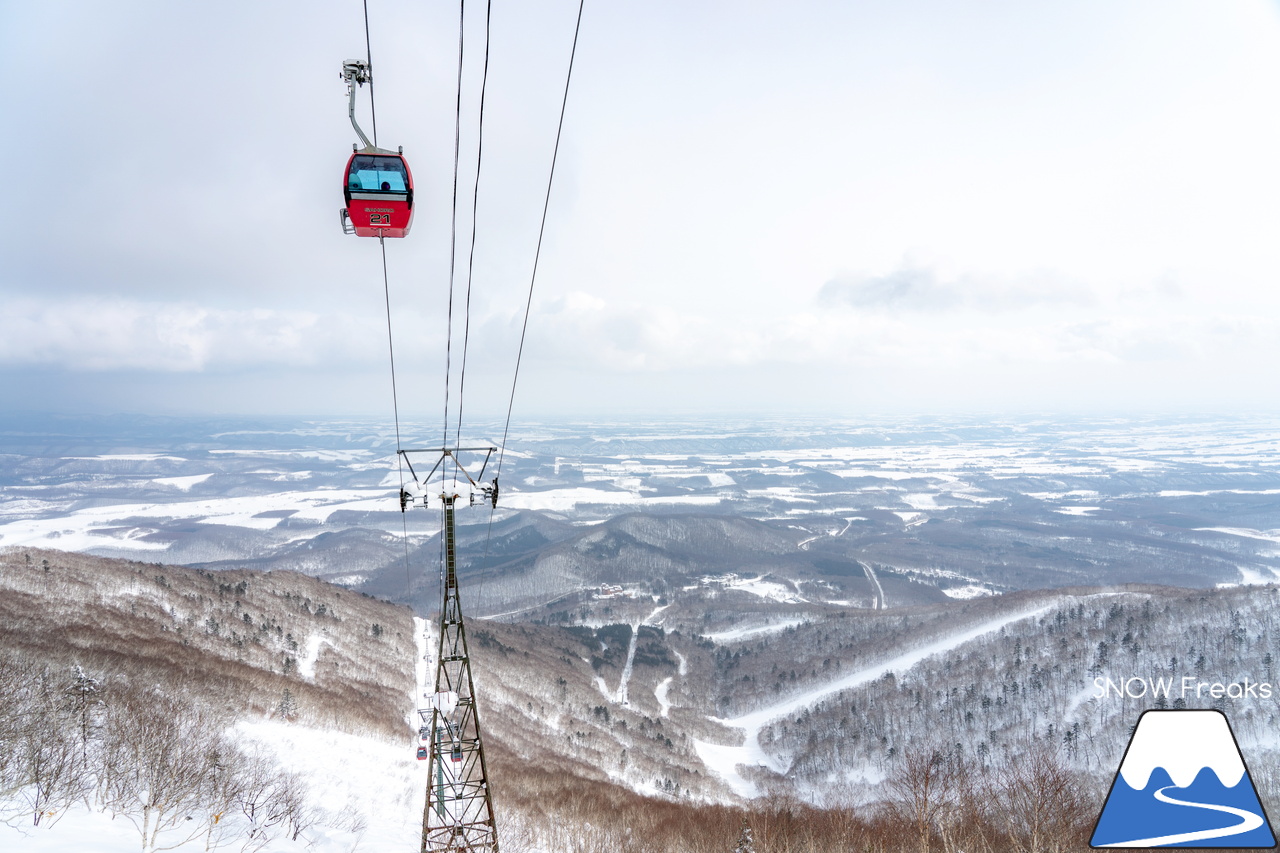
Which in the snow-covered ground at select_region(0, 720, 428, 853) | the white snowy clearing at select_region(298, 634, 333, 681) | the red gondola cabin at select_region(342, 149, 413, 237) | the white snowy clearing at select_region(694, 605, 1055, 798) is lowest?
the white snowy clearing at select_region(694, 605, 1055, 798)

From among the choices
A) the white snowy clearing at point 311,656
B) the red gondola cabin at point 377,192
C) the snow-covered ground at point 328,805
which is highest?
the red gondola cabin at point 377,192

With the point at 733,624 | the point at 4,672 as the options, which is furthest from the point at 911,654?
the point at 4,672

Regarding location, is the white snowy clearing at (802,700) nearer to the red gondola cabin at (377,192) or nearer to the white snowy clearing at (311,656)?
the white snowy clearing at (311,656)

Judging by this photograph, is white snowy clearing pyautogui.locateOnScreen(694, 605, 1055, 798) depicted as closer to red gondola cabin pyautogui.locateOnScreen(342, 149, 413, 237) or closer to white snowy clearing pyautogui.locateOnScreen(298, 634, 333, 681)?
white snowy clearing pyautogui.locateOnScreen(298, 634, 333, 681)

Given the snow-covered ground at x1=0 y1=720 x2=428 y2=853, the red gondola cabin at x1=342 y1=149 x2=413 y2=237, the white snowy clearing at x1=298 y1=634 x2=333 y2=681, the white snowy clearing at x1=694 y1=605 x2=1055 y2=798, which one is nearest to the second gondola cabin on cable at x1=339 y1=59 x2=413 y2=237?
the red gondola cabin at x1=342 y1=149 x2=413 y2=237

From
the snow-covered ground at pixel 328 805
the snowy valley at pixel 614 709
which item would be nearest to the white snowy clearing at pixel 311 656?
the snowy valley at pixel 614 709

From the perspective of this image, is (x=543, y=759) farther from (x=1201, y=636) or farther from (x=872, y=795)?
(x=1201, y=636)
